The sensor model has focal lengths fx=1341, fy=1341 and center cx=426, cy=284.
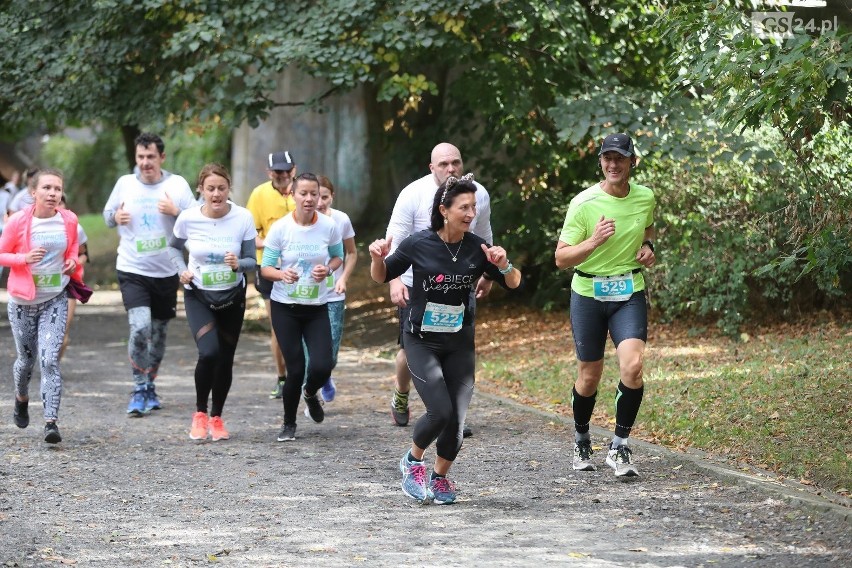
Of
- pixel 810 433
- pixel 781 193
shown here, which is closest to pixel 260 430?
pixel 810 433

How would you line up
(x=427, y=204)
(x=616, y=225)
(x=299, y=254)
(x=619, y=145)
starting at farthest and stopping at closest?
(x=299, y=254) < (x=427, y=204) < (x=616, y=225) < (x=619, y=145)

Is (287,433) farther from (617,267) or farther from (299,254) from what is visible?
(617,267)

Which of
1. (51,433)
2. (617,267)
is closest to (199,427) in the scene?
(51,433)

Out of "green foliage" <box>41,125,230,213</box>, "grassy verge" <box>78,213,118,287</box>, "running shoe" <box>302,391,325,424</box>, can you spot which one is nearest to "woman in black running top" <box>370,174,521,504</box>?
"running shoe" <box>302,391,325,424</box>

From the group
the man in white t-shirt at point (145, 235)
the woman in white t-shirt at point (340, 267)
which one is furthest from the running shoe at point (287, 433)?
the man in white t-shirt at point (145, 235)

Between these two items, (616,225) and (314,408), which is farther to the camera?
(314,408)

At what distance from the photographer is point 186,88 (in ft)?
50.5

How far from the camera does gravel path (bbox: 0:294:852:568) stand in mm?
6344

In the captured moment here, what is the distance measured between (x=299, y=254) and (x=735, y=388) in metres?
3.63

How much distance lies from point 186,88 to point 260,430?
640 cm

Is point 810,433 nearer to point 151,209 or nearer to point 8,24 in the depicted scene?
point 151,209

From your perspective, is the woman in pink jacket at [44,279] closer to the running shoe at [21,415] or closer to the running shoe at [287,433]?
the running shoe at [21,415]

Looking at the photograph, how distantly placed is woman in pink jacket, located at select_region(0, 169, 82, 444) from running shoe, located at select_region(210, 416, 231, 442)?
1080mm

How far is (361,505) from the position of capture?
7.45 meters
